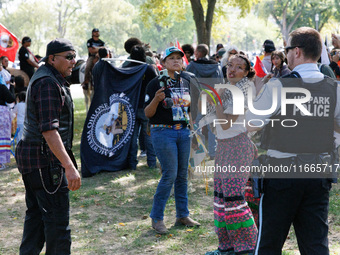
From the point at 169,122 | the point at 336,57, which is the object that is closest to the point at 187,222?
the point at 169,122

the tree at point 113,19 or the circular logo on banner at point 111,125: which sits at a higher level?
the tree at point 113,19

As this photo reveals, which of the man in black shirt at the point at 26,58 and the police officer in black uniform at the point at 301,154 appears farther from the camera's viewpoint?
the man in black shirt at the point at 26,58

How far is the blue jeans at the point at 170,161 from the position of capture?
211 inches

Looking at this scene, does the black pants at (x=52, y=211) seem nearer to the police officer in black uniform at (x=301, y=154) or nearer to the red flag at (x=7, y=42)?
the police officer in black uniform at (x=301, y=154)

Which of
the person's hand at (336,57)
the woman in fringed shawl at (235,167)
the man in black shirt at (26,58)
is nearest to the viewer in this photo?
the woman in fringed shawl at (235,167)

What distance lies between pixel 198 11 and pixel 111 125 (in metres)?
8.95

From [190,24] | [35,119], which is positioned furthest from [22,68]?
[190,24]

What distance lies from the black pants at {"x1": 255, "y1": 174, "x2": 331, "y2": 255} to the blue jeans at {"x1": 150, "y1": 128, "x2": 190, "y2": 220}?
2.06m

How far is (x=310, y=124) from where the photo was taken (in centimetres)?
330

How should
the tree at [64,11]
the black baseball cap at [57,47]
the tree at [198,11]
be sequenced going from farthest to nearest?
the tree at [64,11], the tree at [198,11], the black baseball cap at [57,47]

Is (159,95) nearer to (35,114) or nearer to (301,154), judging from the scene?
(35,114)

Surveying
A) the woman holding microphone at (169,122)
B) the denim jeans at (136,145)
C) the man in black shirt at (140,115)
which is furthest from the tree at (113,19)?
the woman holding microphone at (169,122)

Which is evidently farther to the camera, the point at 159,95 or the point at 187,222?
the point at 187,222

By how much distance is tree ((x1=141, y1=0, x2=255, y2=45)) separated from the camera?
1641 centimetres
